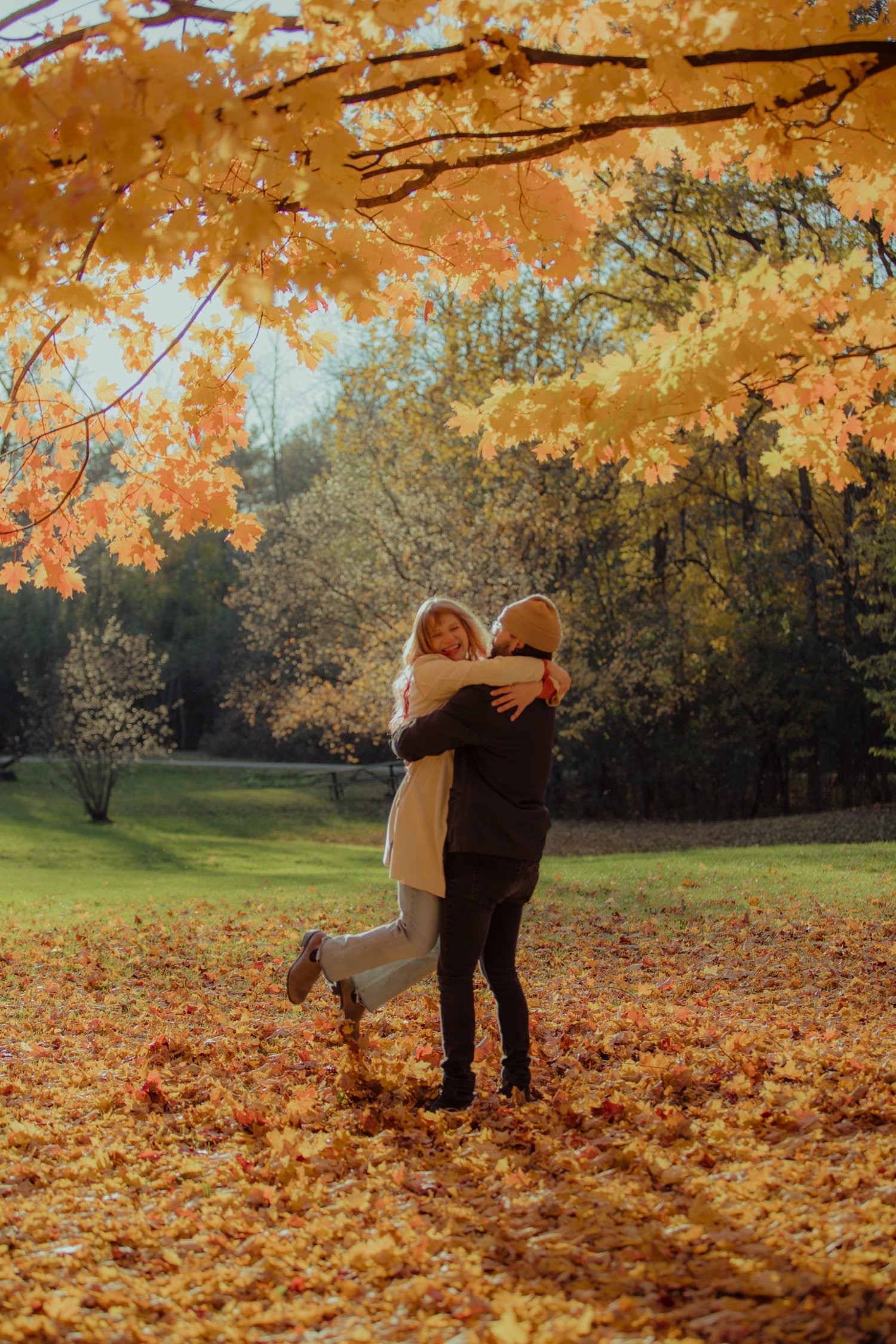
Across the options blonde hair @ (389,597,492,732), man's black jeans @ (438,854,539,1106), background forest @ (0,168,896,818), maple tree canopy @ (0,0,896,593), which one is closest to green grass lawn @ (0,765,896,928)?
background forest @ (0,168,896,818)

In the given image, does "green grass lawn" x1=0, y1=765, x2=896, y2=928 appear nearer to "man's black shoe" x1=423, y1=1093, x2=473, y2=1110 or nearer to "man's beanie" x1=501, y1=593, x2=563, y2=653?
"man's black shoe" x1=423, y1=1093, x2=473, y2=1110

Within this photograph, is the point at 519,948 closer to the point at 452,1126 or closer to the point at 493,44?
the point at 452,1126

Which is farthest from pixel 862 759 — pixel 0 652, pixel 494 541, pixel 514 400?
pixel 0 652

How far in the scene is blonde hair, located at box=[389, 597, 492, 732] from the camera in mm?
3973

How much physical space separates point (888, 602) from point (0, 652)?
25893 millimetres

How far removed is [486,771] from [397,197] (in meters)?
2.17

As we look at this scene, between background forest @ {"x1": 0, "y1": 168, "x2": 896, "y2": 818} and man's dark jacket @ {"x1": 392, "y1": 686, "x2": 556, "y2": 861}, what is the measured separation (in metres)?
14.6

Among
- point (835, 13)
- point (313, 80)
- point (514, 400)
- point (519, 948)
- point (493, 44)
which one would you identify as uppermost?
point (835, 13)

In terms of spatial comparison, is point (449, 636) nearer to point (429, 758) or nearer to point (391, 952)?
point (429, 758)

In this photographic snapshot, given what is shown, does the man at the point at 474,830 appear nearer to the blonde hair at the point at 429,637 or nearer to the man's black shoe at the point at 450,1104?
the man's black shoe at the point at 450,1104

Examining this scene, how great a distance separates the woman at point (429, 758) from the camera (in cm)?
379

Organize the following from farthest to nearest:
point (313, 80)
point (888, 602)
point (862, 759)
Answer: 1. point (862, 759)
2. point (888, 602)
3. point (313, 80)

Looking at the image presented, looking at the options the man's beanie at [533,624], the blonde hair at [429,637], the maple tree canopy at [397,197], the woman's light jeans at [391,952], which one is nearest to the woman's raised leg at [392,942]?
the woman's light jeans at [391,952]

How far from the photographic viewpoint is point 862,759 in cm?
1877
